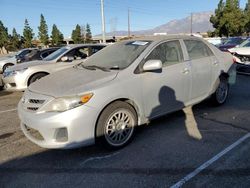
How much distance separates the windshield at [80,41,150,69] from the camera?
430cm

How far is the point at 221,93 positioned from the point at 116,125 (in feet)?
10.0

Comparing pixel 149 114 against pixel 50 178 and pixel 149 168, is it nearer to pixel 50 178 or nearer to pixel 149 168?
pixel 149 168

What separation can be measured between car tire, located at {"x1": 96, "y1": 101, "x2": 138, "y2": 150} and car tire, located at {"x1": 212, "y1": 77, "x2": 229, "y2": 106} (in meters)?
2.44

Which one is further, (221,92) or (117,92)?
(221,92)

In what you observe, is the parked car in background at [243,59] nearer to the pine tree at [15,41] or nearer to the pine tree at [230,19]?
the pine tree at [230,19]

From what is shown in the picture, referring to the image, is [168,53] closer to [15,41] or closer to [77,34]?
[15,41]

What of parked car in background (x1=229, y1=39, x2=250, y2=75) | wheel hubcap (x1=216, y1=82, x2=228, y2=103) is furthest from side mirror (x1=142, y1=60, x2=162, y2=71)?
parked car in background (x1=229, y1=39, x2=250, y2=75)

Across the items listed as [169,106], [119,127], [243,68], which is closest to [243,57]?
[243,68]

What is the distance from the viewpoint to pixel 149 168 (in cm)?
340

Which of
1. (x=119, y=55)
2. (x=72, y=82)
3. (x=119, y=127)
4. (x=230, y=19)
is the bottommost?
(x=119, y=127)

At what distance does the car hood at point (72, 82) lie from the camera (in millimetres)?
3605

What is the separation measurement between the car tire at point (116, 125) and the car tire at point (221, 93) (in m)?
2.44

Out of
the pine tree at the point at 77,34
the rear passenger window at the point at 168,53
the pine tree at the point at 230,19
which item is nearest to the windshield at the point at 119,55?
the rear passenger window at the point at 168,53

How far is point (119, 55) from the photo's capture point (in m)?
4.62
